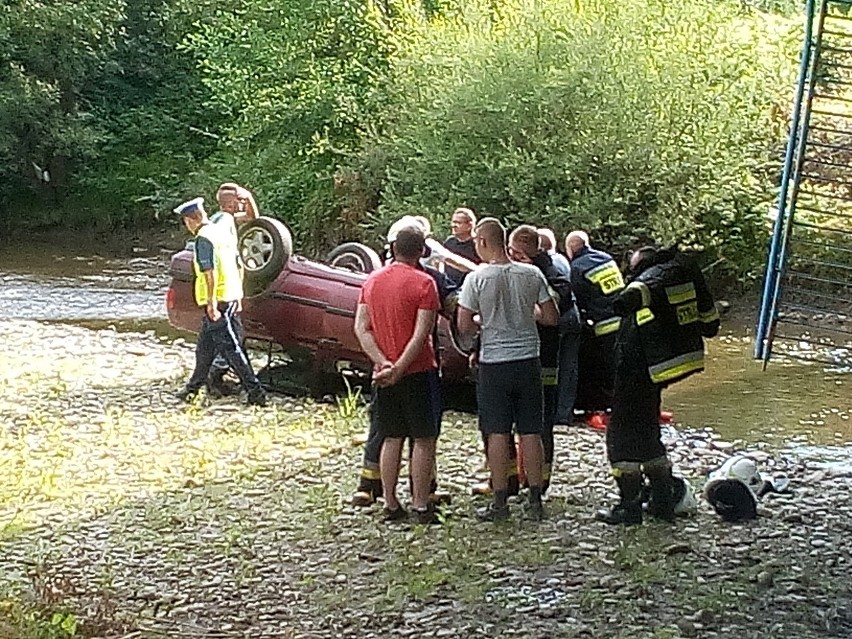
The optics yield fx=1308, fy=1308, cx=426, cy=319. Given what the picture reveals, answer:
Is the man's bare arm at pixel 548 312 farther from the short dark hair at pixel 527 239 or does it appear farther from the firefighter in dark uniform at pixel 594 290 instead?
the firefighter in dark uniform at pixel 594 290

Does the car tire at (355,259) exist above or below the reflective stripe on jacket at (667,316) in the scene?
below

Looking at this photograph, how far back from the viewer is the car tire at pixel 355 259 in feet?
39.9


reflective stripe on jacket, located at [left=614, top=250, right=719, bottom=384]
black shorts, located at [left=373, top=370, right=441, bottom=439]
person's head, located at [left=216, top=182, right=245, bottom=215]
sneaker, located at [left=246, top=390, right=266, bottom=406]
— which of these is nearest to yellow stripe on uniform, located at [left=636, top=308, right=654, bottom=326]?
reflective stripe on jacket, located at [left=614, top=250, right=719, bottom=384]

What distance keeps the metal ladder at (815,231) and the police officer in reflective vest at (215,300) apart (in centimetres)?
421

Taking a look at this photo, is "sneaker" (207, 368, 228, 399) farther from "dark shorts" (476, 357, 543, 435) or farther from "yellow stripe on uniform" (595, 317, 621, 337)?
"dark shorts" (476, 357, 543, 435)

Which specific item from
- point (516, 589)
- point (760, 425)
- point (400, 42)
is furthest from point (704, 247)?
point (516, 589)

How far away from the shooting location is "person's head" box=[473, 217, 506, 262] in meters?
7.16

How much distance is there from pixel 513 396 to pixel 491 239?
2.88 ft

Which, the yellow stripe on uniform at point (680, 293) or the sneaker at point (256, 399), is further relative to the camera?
the sneaker at point (256, 399)

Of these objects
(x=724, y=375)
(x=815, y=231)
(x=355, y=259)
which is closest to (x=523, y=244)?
(x=355, y=259)

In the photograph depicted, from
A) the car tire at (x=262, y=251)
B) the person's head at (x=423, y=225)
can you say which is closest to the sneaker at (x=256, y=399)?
the car tire at (x=262, y=251)

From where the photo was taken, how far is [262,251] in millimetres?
11695

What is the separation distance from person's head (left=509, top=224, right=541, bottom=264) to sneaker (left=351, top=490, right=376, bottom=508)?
1.64m

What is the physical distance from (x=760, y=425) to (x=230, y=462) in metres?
5.11
